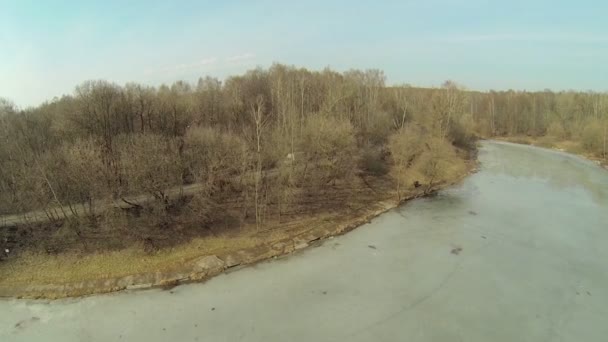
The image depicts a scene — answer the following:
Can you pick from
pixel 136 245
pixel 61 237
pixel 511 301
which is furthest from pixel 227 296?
pixel 511 301

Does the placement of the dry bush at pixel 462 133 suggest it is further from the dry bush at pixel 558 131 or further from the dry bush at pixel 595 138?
the dry bush at pixel 558 131

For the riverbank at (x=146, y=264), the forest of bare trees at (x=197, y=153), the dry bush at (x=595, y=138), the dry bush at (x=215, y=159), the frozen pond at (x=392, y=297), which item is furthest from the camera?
the dry bush at (x=595, y=138)

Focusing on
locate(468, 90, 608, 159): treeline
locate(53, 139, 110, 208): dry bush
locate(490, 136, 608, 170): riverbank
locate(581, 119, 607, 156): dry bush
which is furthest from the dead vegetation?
locate(468, 90, 608, 159): treeline

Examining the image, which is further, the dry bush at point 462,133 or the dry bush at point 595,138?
the dry bush at point 462,133

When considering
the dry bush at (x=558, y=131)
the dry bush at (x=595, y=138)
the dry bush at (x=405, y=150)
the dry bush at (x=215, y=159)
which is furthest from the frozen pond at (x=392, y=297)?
the dry bush at (x=558, y=131)

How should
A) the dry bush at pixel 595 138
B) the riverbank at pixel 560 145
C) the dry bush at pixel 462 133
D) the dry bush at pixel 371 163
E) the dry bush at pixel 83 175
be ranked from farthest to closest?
the dry bush at pixel 462 133
the dry bush at pixel 595 138
the riverbank at pixel 560 145
the dry bush at pixel 371 163
the dry bush at pixel 83 175

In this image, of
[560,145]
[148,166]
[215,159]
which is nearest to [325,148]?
[215,159]

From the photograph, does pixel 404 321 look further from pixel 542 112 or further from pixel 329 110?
pixel 542 112
